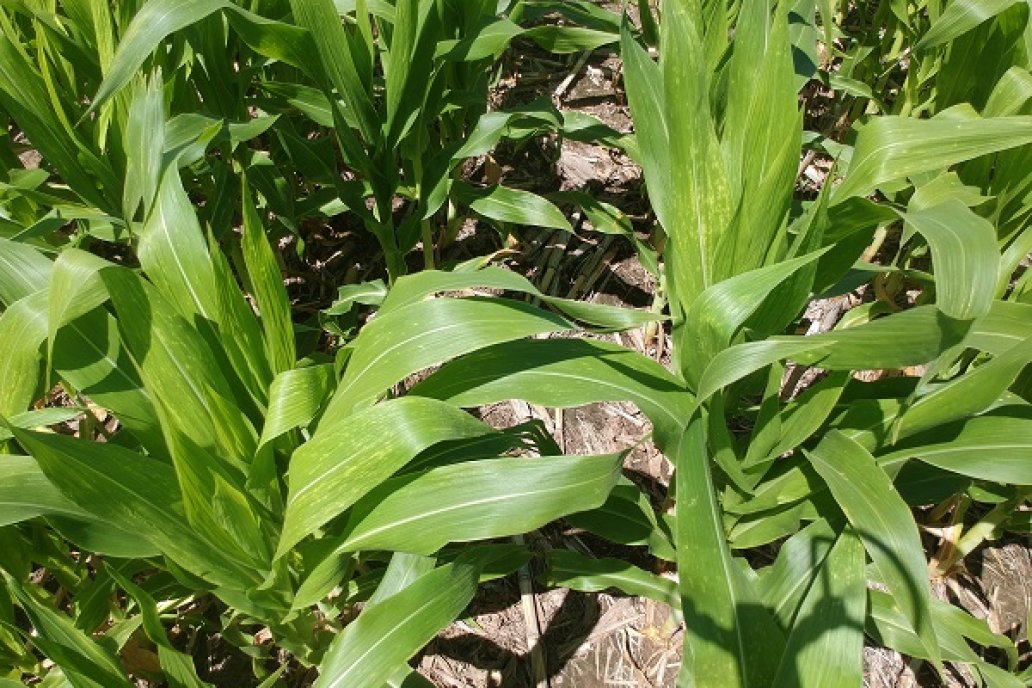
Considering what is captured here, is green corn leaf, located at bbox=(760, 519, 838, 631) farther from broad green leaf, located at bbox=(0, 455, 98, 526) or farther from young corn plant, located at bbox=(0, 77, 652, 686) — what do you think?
broad green leaf, located at bbox=(0, 455, 98, 526)

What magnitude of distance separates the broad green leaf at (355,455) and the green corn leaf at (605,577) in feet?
1.75

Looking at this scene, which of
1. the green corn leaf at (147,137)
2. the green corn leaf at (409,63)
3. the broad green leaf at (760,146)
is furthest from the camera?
the green corn leaf at (409,63)

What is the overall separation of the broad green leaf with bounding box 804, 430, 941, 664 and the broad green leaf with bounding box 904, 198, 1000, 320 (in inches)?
9.5

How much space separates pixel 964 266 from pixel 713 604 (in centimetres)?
52

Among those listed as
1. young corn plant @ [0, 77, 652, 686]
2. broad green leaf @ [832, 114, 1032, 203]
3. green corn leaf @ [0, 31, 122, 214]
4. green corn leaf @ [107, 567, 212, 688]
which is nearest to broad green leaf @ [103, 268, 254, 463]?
young corn plant @ [0, 77, 652, 686]

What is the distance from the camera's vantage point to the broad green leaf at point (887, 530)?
100 cm

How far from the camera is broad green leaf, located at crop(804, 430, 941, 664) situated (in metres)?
1.00

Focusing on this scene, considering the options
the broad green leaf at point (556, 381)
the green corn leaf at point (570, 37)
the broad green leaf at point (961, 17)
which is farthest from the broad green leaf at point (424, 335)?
the broad green leaf at point (961, 17)

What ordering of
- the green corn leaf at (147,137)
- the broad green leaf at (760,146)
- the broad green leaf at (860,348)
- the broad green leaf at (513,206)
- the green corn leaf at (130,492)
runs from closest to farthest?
the green corn leaf at (130,492), the broad green leaf at (860,348), the broad green leaf at (760,146), the green corn leaf at (147,137), the broad green leaf at (513,206)

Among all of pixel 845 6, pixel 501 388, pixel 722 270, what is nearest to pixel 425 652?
pixel 501 388

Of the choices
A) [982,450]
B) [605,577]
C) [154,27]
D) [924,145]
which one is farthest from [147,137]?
[982,450]

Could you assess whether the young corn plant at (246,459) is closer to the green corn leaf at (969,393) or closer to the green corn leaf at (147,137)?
the green corn leaf at (147,137)

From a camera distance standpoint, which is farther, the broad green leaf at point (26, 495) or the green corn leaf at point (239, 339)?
the green corn leaf at point (239, 339)

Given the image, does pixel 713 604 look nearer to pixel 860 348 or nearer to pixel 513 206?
pixel 860 348
